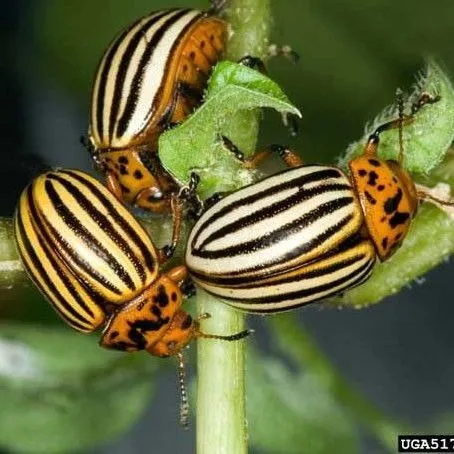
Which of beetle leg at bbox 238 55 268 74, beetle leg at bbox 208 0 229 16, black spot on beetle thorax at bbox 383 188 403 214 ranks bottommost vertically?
black spot on beetle thorax at bbox 383 188 403 214

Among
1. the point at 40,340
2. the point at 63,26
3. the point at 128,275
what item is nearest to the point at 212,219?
the point at 128,275

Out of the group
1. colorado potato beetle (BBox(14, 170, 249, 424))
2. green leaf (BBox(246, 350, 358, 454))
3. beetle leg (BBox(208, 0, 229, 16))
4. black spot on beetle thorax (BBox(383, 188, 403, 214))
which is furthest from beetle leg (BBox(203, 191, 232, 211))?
green leaf (BBox(246, 350, 358, 454))

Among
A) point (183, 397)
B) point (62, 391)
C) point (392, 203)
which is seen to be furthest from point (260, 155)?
point (62, 391)

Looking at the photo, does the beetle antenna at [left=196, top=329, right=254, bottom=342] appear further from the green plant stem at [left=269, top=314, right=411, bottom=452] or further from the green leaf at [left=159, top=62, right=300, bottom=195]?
the green plant stem at [left=269, top=314, right=411, bottom=452]

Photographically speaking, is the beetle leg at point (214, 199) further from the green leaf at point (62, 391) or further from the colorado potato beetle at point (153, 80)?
the green leaf at point (62, 391)

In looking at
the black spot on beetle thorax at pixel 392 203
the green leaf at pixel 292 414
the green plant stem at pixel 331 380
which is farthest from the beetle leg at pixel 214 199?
the green leaf at pixel 292 414

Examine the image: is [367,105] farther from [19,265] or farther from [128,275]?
[19,265]
